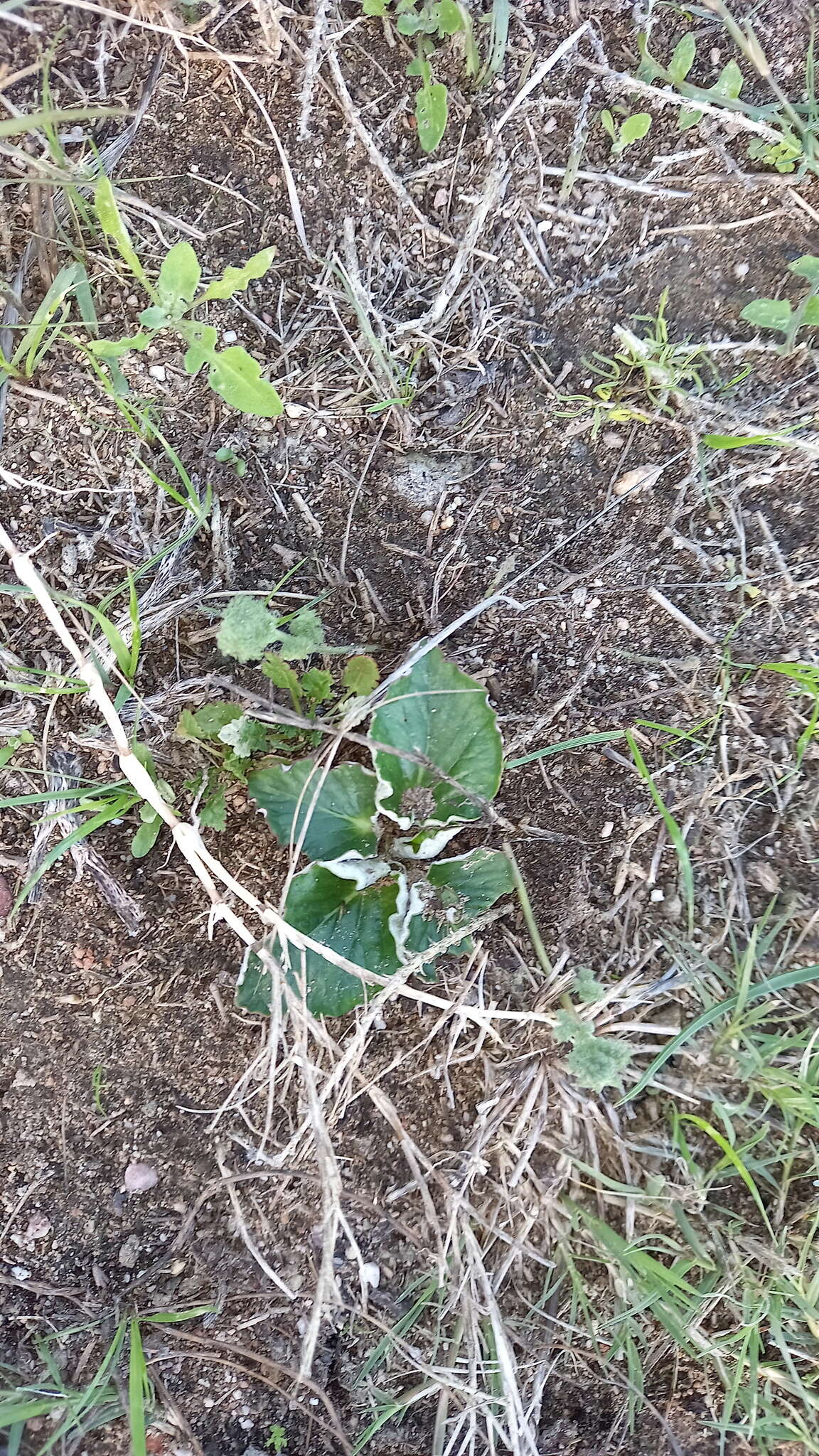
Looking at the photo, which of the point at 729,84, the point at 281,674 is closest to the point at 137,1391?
the point at 281,674

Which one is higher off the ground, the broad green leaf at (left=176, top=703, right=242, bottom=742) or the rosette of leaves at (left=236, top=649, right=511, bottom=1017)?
the broad green leaf at (left=176, top=703, right=242, bottom=742)

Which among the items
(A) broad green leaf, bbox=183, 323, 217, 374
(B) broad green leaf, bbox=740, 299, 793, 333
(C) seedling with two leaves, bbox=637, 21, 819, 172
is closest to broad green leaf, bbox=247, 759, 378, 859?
(A) broad green leaf, bbox=183, 323, 217, 374

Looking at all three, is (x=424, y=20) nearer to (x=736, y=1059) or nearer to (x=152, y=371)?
(x=152, y=371)

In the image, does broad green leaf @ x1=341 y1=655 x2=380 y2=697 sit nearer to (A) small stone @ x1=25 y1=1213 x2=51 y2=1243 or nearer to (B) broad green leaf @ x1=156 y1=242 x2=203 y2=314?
(B) broad green leaf @ x1=156 y1=242 x2=203 y2=314

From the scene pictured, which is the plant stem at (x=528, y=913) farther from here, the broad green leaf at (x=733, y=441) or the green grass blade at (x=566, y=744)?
the broad green leaf at (x=733, y=441)

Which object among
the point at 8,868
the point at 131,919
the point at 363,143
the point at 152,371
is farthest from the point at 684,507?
the point at 8,868
